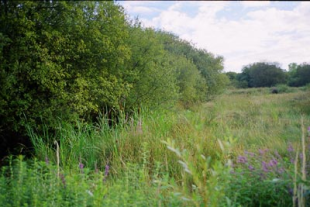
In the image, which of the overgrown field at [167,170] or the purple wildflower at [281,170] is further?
the purple wildflower at [281,170]

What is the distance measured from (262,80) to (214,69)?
12.2 meters

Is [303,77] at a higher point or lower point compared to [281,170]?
higher

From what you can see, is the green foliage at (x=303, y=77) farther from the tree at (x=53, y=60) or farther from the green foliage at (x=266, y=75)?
the tree at (x=53, y=60)

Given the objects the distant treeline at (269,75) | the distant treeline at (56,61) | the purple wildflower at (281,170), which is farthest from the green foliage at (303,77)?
the purple wildflower at (281,170)

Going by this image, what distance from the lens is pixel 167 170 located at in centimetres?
423

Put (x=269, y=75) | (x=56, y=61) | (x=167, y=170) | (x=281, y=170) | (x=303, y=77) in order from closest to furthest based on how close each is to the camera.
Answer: (x=281, y=170)
(x=167, y=170)
(x=56, y=61)
(x=303, y=77)
(x=269, y=75)

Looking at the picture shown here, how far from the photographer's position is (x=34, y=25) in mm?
6895

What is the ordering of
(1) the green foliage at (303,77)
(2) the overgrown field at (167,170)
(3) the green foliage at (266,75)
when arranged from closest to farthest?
(2) the overgrown field at (167,170), (1) the green foliage at (303,77), (3) the green foliage at (266,75)

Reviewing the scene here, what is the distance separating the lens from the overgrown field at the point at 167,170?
9.78ft

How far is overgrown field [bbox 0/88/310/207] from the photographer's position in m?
2.98

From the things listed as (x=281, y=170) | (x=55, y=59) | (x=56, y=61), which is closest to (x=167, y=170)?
(x=281, y=170)

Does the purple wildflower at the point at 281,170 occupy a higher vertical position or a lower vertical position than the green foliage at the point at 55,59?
lower

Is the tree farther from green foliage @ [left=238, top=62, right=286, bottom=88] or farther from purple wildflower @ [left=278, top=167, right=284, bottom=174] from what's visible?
green foliage @ [left=238, top=62, right=286, bottom=88]

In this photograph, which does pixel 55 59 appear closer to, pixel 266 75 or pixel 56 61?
pixel 56 61
